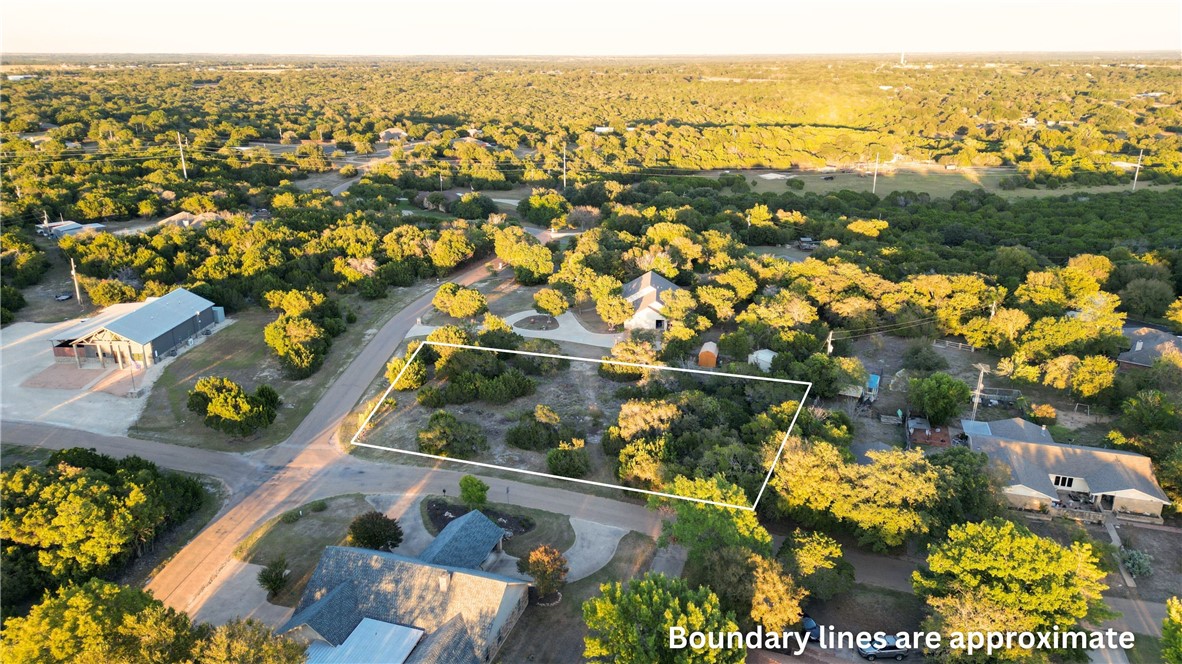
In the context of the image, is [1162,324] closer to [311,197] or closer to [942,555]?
[942,555]

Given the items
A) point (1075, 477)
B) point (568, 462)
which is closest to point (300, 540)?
point (568, 462)

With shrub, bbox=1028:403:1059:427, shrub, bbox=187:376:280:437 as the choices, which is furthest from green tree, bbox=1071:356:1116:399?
shrub, bbox=187:376:280:437

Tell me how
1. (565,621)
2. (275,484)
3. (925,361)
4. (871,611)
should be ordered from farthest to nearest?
(925,361) → (275,484) → (871,611) → (565,621)

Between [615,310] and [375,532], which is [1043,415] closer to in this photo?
[615,310]

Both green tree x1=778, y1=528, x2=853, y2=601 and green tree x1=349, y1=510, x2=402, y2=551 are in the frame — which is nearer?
green tree x1=778, y1=528, x2=853, y2=601

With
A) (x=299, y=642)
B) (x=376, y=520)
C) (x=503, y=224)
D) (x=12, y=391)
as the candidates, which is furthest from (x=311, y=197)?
(x=299, y=642)

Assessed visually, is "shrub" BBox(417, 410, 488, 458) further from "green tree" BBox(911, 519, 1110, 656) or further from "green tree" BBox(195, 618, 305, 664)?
"green tree" BBox(911, 519, 1110, 656)

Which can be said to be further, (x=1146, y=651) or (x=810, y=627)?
(x=810, y=627)
